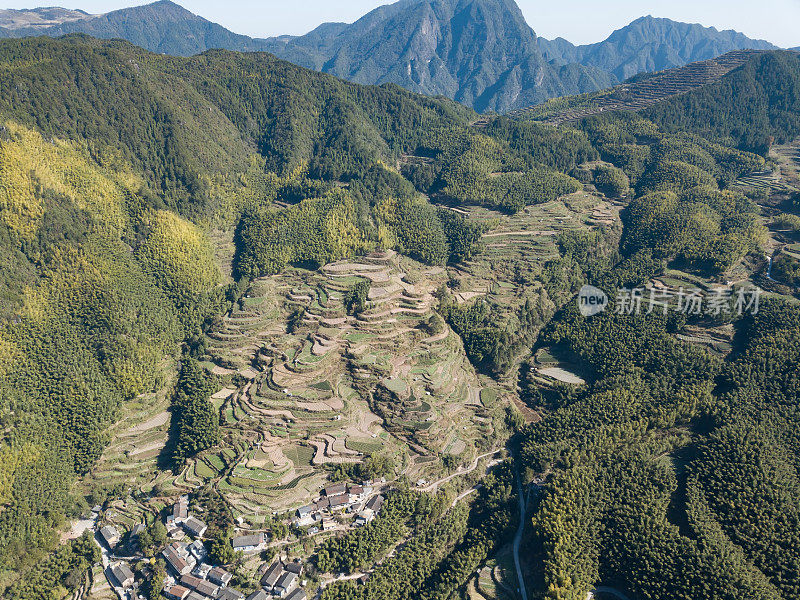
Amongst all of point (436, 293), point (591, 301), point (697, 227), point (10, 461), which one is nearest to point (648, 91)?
point (697, 227)

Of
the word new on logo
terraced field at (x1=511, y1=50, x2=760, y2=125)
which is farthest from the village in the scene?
terraced field at (x1=511, y1=50, x2=760, y2=125)

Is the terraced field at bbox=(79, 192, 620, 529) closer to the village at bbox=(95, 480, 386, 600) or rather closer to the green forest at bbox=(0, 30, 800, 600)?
the village at bbox=(95, 480, 386, 600)

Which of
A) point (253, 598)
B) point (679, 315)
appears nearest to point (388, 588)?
point (253, 598)

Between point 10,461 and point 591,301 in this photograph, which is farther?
point 591,301

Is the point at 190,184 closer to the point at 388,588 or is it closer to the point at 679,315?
the point at 388,588

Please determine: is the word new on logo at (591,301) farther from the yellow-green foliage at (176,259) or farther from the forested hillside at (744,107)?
the forested hillside at (744,107)

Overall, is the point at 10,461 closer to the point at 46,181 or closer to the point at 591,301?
the point at 46,181
